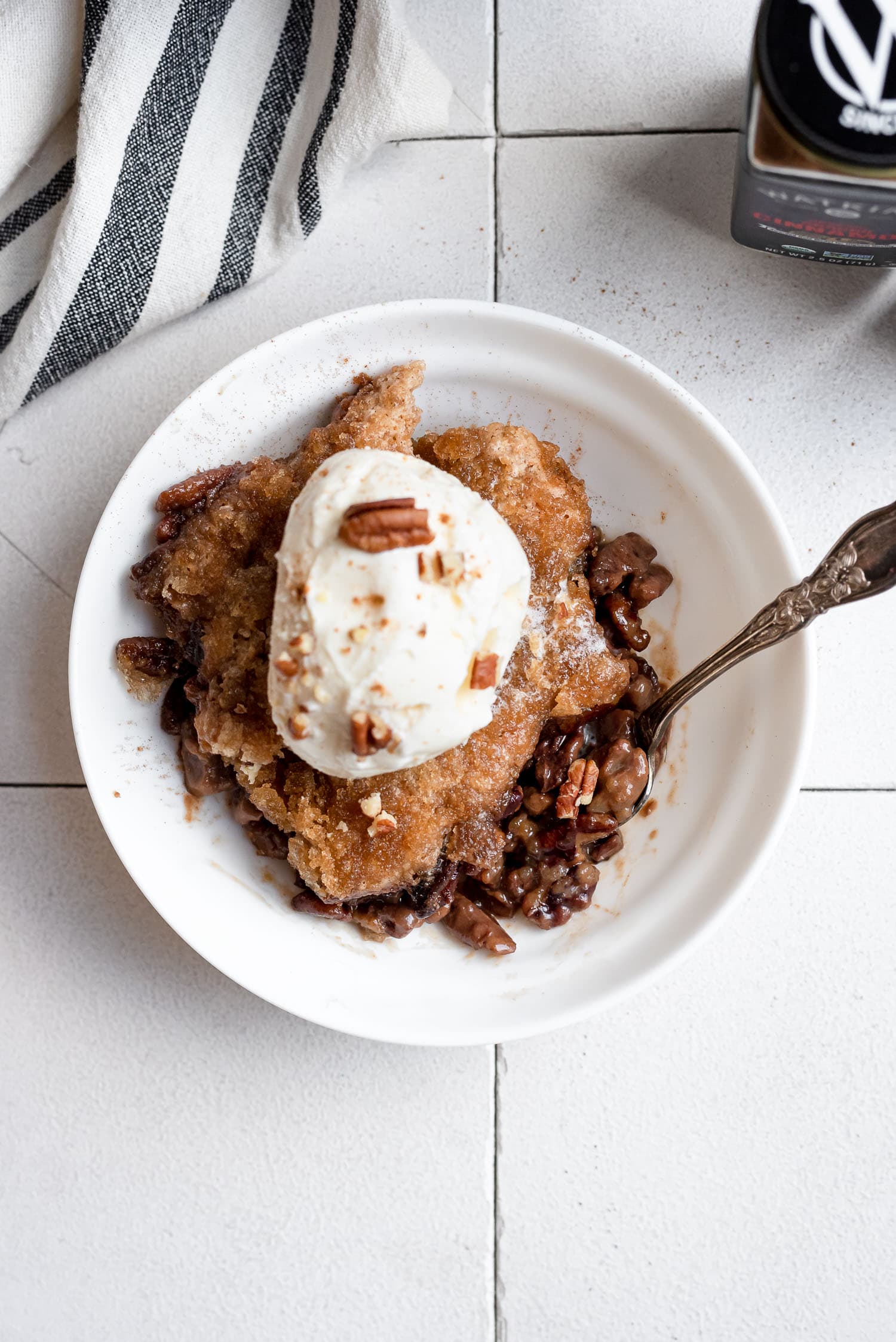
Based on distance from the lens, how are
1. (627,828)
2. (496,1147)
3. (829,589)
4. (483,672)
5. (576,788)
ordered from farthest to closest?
(496,1147)
(627,828)
(576,788)
(829,589)
(483,672)

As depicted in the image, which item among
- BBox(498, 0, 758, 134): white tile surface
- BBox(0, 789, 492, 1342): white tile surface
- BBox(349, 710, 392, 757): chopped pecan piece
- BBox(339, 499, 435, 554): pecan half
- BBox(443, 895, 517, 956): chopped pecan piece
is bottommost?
BBox(0, 789, 492, 1342): white tile surface

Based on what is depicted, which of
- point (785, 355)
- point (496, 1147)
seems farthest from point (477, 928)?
point (785, 355)

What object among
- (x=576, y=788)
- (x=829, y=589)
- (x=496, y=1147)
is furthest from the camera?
(x=496, y=1147)

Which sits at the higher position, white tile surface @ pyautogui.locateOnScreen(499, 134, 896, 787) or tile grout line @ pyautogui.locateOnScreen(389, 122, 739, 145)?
tile grout line @ pyautogui.locateOnScreen(389, 122, 739, 145)

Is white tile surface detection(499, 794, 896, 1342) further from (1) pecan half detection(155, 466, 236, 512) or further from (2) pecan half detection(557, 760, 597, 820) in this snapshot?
(1) pecan half detection(155, 466, 236, 512)

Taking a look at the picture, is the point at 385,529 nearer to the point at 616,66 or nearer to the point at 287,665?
the point at 287,665

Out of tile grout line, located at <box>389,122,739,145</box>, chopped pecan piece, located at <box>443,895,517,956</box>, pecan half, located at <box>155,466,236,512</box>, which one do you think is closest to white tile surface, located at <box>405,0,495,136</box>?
tile grout line, located at <box>389,122,739,145</box>

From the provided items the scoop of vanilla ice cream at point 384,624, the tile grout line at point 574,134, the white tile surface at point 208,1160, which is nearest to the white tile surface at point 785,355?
the tile grout line at point 574,134
